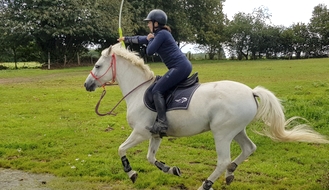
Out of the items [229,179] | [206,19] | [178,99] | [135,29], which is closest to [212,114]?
[178,99]

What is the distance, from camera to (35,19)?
123ft

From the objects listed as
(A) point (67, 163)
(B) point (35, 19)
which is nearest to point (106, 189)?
(A) point (67, 163)

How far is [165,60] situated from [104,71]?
130 centimetres

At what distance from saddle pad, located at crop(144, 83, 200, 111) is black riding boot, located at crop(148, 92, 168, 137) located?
147 millimetres

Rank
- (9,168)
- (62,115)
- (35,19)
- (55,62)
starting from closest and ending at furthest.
Result: (9,168), (62,115), (35,19), (55,62)

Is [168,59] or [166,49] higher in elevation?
[166,49]

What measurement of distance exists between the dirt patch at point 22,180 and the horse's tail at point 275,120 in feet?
13.7

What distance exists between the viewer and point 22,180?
22.2 ft

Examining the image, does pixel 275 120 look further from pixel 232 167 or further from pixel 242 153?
pixel 232 167

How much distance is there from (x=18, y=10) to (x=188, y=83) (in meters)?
37.1

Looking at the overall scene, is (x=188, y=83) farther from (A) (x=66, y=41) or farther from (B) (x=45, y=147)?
(A) (x=66, y=41)

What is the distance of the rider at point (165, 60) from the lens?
6.09 m

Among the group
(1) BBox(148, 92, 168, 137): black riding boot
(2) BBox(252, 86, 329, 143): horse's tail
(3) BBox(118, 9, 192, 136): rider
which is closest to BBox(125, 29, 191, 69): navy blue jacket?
(3) BBox(118, 9, 192, 136): rider

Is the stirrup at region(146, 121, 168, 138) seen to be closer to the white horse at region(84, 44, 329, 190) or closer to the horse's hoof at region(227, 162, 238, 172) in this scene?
the white horse at region(84, 44, 329, 190)
